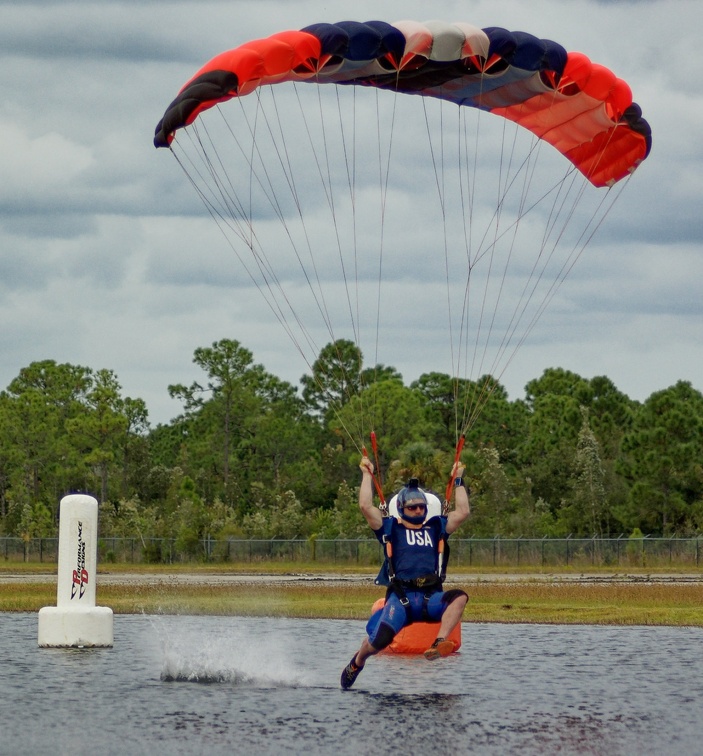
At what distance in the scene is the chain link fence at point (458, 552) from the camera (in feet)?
215

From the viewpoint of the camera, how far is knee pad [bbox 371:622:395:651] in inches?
680

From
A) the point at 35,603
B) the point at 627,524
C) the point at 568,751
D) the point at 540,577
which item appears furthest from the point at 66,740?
the point at 627,524

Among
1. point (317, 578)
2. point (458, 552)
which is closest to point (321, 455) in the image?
point (458, 552)

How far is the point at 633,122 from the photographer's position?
2486cm

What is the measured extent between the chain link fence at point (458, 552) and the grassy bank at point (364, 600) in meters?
17.6

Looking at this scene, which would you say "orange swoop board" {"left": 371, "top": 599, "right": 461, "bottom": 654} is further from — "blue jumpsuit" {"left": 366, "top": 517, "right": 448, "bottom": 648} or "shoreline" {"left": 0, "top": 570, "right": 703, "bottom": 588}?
"shoreline" {"left": 0, "top": 570, "right": 703, "bottom": 588}

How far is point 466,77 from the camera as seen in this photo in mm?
23547

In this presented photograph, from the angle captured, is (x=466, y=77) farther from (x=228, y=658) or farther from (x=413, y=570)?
(x=228, y=658)

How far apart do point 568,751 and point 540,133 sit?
1438 cm

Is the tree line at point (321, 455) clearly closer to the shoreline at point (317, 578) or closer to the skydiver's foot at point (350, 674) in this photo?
the shoreline at point (317, 578)

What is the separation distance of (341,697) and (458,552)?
5191cm

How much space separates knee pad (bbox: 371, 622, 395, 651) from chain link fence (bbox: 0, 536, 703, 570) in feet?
153

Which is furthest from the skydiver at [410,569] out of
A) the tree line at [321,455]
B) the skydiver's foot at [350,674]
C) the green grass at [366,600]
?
Result: the tree line at [321,455]

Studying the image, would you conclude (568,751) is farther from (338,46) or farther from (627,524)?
(627,524)
